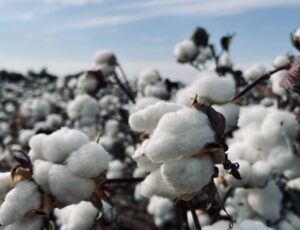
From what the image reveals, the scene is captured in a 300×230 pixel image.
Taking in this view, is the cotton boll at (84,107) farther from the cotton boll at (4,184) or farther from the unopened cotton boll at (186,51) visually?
the cotton boll at (4,184)

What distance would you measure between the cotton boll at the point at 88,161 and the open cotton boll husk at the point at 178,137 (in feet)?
0.67

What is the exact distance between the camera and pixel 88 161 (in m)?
1.42

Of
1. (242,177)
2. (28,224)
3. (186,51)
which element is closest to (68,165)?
(28,224)

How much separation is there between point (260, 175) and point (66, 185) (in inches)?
42.6

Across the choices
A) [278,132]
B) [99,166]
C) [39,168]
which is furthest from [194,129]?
[278,132]

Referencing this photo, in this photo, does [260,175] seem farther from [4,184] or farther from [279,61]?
[4,184]

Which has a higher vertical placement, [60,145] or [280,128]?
[60,145]

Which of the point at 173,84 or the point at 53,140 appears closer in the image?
the point at 53,140

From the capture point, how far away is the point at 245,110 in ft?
9.11

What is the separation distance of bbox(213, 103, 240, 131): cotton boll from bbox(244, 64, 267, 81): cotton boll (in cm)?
249

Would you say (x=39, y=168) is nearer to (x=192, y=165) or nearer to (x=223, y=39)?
(x=192, y=165)

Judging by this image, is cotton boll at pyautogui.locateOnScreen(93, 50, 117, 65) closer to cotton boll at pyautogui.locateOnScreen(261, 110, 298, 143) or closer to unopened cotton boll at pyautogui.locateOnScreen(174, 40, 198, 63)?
unopened cotton boll at pyautogui.locateOnScreen(174, 40, 198, 63)

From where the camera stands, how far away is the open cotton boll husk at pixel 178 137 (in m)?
1.23

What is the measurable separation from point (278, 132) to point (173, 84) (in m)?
1.25
